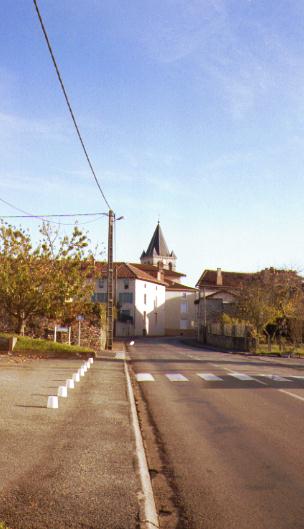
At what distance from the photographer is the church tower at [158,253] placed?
5719 inches

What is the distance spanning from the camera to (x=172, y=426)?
10.6 m

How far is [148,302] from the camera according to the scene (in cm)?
9619

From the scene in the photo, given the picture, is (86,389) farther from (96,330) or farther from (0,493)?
(96,330)

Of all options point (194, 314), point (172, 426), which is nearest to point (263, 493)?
point (172, 426)

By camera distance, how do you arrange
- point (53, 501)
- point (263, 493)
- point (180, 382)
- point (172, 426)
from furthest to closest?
point (180, 382)
point (172, 426)
point (263, 493)
point (53, 501)

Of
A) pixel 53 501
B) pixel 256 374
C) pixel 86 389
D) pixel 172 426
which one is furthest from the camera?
pixel 256 374

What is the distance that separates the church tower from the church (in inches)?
767

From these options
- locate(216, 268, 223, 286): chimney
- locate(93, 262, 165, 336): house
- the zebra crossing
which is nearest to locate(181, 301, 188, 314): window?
locate(93, 262, 165, 336): house

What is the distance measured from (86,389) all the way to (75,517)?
10.7 meters

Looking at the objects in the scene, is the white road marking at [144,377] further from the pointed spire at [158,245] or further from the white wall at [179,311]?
the pointed spire at [158,245]

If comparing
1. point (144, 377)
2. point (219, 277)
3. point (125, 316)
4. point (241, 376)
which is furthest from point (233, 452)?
point (219, 277)

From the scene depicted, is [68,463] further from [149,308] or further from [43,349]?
[149,308]

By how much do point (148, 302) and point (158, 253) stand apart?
165 feet

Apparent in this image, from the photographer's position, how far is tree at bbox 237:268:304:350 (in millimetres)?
46875
